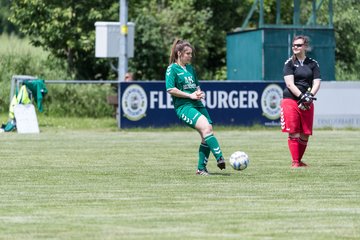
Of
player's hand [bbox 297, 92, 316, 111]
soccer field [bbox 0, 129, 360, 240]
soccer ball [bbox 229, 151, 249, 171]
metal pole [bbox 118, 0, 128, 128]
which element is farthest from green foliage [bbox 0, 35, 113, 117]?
soccer ball [bbox 229, 151, 249, 171]

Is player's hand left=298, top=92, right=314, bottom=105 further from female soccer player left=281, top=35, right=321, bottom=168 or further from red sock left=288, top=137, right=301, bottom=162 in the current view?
red sock left=288, top=137, right=301, bottom=162

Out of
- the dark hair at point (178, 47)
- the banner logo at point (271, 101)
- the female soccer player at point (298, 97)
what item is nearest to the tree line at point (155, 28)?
the banner logo at point (271, 101)

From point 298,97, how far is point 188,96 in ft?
7.56

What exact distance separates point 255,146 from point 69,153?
4.06 m

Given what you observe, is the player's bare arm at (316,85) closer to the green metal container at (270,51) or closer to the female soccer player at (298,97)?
the female soccer player at (298,97)

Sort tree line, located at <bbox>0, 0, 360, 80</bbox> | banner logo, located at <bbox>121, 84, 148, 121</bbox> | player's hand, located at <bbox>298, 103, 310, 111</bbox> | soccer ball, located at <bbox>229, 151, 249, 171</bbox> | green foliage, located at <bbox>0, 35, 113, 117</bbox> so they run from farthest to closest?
tree line, located at <bbox>0, 0, 360, 80</bbox> < green foliage, located at <bbox>0, 35, 113, 117</bbox> < banner logo, located at <bbox>121, 84, 148, 121</bbox> < player's hand, located at <bbox>298, 103, 310, 111</bbox> < soccer ball, located at <bbox>229, 151, 249, 171</bbox>

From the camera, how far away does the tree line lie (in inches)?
1563

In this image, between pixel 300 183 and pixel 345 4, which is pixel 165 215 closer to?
pixel 300 183

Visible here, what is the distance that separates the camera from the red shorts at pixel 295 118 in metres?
17.2

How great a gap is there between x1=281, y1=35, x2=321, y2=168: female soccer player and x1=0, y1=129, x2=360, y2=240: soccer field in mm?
484

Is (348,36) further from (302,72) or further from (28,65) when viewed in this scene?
(302,72)

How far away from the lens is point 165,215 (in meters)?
11.0

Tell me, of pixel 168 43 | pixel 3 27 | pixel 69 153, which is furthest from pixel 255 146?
pixel 3 27

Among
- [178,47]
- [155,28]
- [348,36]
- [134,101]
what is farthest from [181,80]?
[348,36]
